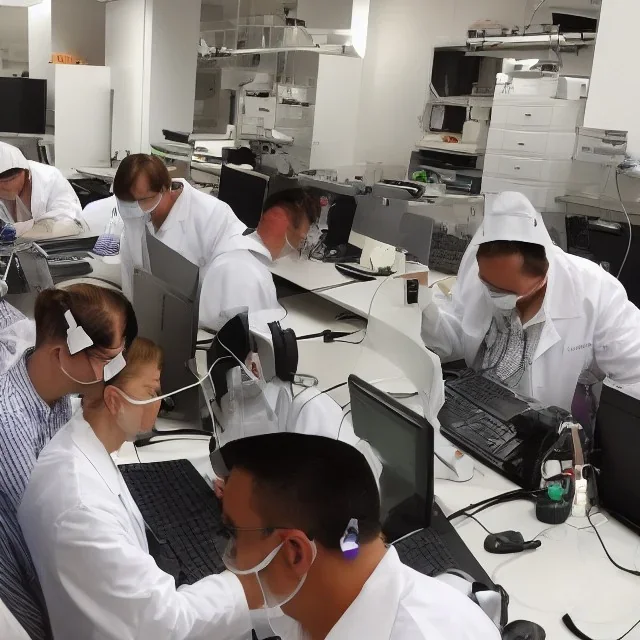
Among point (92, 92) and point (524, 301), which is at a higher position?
point (92, 92)

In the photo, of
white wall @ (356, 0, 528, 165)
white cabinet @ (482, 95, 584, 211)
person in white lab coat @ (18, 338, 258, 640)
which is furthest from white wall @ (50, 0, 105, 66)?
person in white lab coat @ (18, 338, 258, 640)

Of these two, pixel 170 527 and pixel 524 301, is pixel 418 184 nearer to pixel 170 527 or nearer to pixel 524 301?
pixel 524 301

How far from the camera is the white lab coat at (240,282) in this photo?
242 cm

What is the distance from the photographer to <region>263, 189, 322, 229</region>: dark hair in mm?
2736

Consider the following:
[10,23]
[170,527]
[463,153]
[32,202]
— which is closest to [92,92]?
[10,23]

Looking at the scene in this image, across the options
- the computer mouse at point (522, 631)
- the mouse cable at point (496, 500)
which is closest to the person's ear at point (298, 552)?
the computer mouse at point (522, 631)

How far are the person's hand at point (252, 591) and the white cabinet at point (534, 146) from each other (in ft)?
11.5

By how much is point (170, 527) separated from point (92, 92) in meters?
5.26

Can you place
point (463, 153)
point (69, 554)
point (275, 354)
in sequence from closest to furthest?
1. point (69, 554)
2. point (275, 354)
3. point (463, 153)

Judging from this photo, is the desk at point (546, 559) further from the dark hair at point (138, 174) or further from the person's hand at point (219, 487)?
the dark hair at point (138, 174)

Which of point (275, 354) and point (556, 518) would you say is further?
point (275, 354)

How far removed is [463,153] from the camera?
5.00 meters

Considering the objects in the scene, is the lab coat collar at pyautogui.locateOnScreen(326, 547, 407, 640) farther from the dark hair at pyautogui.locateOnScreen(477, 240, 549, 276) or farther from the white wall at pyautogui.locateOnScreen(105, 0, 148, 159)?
the white wall at pyautogui.locateOnScreen(105, 0, 148, 159)

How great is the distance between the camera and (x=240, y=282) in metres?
2.49
